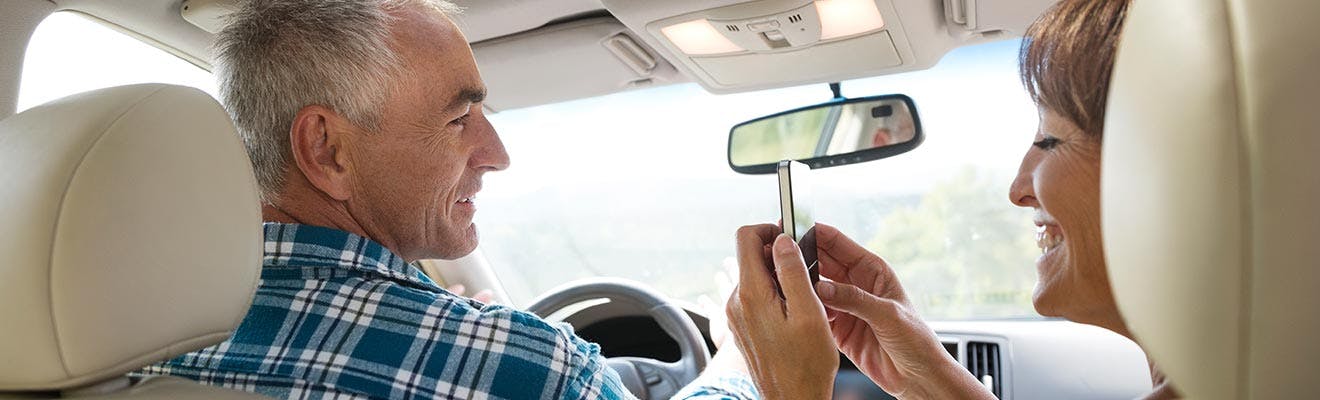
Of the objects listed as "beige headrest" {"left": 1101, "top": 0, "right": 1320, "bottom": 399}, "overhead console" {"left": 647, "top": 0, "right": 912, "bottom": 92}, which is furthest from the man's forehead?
"beige headrest" {"left": 1101, "top": 0, "right": 1320, "bottom": 399}

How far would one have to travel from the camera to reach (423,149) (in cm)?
202

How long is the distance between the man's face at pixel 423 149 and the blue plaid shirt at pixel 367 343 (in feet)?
0.63

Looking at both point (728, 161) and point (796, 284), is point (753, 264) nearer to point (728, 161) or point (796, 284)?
point (796, 284)

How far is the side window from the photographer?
2.47 m

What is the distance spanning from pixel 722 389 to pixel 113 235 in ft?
4.14

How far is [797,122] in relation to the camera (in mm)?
2730

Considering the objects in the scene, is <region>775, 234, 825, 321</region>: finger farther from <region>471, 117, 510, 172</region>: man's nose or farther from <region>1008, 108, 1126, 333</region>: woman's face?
<region>471, 117, 510, 172</region>: man's nose

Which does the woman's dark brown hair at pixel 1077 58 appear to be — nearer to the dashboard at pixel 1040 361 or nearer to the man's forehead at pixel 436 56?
the man's forehead at pixel 436 56

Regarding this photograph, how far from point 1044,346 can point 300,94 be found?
1.99 metres

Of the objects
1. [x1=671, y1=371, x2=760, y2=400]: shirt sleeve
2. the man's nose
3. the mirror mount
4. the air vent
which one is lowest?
the air vent

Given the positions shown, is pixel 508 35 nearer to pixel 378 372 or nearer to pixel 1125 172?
pixel 378 372

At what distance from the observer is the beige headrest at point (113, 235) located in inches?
46.9

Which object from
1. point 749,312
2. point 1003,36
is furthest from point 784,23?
point 749,312

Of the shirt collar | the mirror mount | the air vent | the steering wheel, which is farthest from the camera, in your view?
the mirror mount
